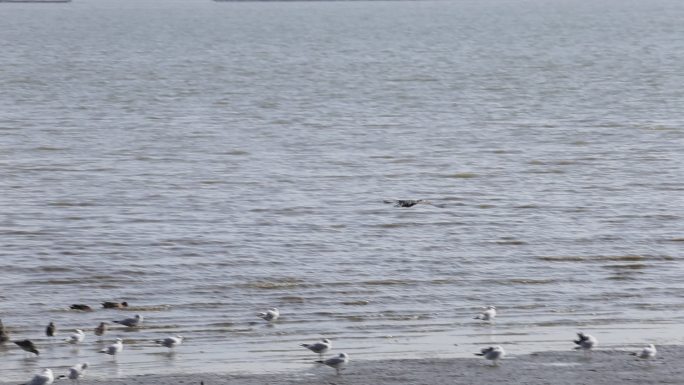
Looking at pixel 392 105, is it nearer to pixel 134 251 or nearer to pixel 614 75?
pixel 614 75

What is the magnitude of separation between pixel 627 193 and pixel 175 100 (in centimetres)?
2711

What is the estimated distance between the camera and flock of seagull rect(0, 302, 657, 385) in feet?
41.3

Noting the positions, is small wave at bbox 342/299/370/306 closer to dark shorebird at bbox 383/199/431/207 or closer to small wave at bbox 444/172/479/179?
dark shorebird at bbox 383/199/431/207

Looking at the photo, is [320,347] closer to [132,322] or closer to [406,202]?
[132,322]

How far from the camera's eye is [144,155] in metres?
32.1

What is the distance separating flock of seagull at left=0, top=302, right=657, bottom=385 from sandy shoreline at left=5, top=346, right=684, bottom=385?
0.29ft

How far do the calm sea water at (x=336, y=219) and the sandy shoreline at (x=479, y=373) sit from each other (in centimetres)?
55

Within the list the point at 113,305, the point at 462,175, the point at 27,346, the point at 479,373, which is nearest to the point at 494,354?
the point at 479,373

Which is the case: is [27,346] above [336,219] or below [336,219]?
above

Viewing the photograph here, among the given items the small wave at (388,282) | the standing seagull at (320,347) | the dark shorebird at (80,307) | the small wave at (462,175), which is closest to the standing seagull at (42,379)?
the standing seagull at (320,347)

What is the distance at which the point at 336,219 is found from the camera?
22969 mm

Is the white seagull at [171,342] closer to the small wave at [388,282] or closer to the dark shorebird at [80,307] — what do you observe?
the dark shorebird at [80,307]

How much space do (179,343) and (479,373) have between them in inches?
127

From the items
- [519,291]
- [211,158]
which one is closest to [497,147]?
[211,158]
